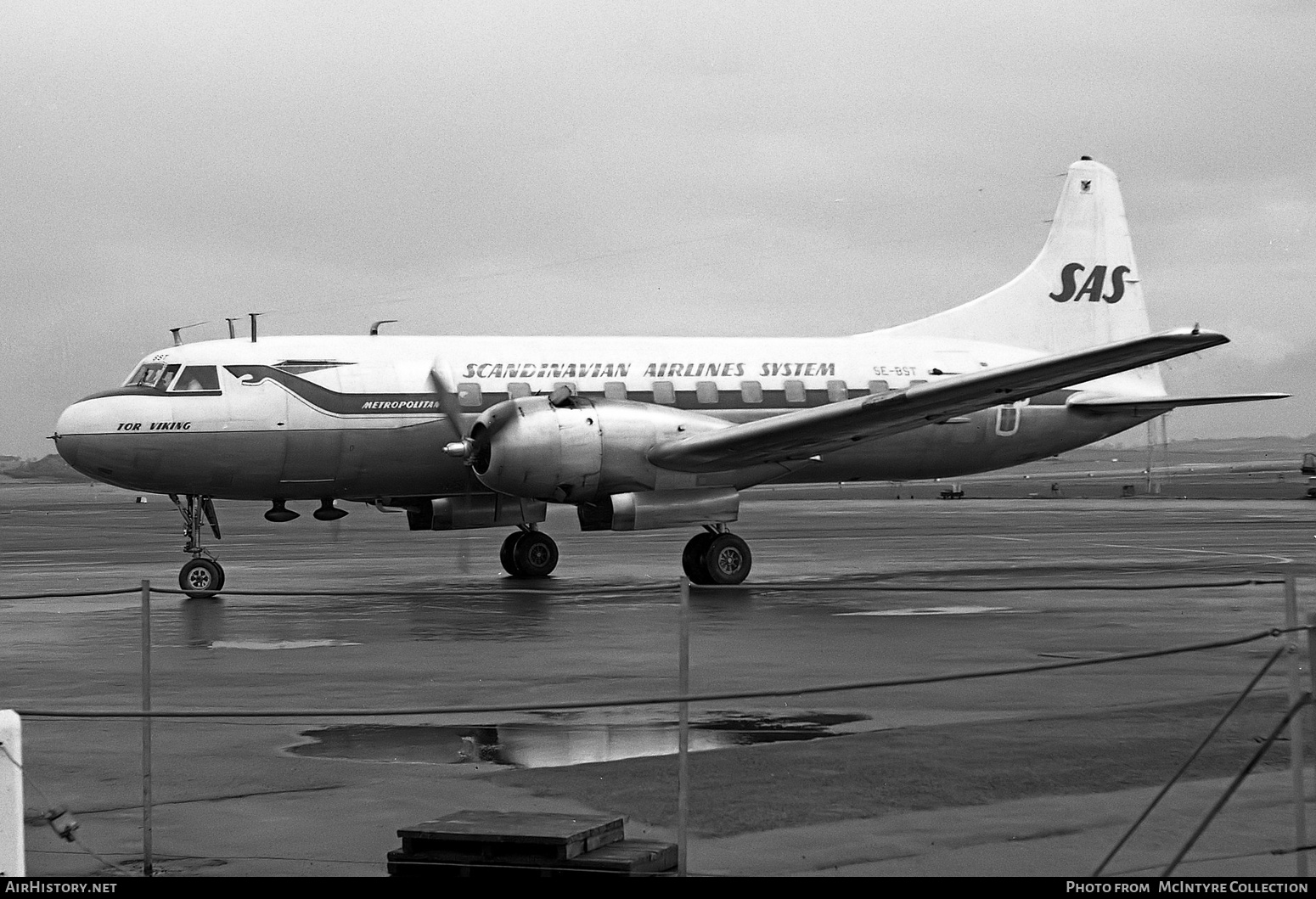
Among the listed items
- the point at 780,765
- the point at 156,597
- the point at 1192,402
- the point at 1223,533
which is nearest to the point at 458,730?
the point at 780,765

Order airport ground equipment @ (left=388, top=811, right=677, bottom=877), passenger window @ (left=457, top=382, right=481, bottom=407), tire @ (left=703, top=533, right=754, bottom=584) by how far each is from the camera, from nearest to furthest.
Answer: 1. airport ground equipment @ (left=388, top=811, right=677, bottom=877)
2. tire @ (left=703, top=533, right=754, bottom=584)
3. passenger window @ (left=457, top=382, right=481, bottom=407)

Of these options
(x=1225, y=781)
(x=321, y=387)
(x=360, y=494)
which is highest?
(x=321, y=387)

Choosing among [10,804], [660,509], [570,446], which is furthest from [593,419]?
[10,804]

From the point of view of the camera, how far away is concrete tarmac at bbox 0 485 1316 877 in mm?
7301

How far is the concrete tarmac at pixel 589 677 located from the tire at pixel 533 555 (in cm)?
33

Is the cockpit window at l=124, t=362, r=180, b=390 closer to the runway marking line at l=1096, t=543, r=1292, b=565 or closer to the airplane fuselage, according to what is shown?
the airplane fuselage

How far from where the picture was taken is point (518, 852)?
6.59 m

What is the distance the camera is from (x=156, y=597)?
68.3 feet

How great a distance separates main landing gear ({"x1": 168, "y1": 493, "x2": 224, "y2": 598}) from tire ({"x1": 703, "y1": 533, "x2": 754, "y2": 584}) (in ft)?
21.4

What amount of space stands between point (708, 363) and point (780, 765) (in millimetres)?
14969

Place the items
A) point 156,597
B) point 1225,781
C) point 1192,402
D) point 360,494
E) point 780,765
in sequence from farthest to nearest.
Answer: point 1192,402, point 360,494, point 156,597, point 780,765, point 1225,781

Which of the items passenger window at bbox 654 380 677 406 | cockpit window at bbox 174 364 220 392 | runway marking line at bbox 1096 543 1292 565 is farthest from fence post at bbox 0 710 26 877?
runway marking line at bbox 1096 543 1292 565

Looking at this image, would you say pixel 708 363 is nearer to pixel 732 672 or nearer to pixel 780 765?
pixel 732 672

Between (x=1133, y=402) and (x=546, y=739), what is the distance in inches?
692
